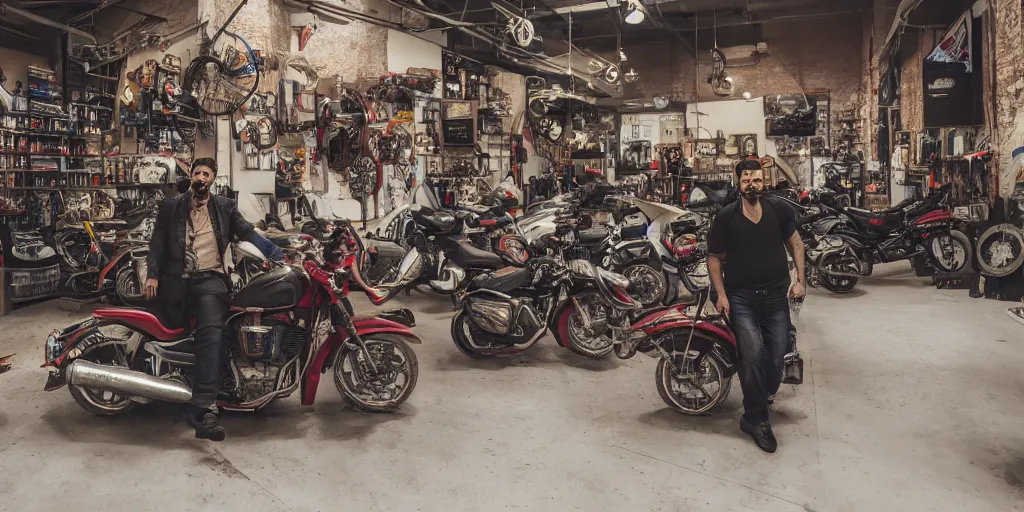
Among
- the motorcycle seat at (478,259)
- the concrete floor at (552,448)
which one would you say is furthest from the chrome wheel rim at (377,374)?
the motorcycle seat at (478,259)

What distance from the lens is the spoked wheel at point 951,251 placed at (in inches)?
327

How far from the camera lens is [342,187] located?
10.1 m

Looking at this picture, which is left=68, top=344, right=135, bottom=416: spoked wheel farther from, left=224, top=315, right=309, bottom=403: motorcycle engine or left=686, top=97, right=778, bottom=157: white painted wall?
left=686, top=97, right=778, bottom=157: white painted wall

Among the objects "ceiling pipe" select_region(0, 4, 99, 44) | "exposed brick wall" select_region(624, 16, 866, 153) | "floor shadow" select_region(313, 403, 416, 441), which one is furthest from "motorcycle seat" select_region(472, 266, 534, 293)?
"exposed brick wall" select_region(624, 16, 866, 153)

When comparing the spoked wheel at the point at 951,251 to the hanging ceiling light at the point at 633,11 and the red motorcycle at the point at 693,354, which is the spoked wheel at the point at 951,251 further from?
the red motorcycle at the point at 693,354

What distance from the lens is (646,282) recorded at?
728 cm

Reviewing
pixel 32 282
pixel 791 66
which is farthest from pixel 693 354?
pixel 791 66

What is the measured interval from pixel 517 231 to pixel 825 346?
342cm

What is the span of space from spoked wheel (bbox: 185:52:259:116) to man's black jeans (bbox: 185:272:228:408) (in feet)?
15.3

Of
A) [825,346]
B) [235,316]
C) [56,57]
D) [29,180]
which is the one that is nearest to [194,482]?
[235,316]

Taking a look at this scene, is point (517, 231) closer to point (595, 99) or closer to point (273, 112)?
point (273, 112)

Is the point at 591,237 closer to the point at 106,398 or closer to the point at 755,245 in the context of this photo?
the point at 755,245

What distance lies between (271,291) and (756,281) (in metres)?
2.60

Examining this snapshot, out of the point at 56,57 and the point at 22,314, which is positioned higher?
the point at 56,57
